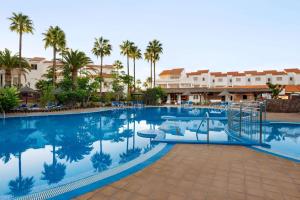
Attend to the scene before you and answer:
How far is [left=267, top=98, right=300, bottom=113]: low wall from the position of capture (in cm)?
2308

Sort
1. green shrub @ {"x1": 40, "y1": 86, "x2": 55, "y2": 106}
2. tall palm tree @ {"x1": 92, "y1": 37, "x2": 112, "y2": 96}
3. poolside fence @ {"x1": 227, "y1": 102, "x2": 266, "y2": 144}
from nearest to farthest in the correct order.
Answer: poolside fence @ {"x1": 227, "y1": 102, "x2": 266, "y2": 144} < green shrub @ {"x1": 40, "y1": 86, "x2": 55, "y2": 106} < tall palm tree @ {"x1": 92, "y1": 37, "x2": 112, "y2": 96}

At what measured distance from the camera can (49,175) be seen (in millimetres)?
5945

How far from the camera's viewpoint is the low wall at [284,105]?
909 inches

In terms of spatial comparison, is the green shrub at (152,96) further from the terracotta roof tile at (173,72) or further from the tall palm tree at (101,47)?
the terracotta roof tile at (173,72)

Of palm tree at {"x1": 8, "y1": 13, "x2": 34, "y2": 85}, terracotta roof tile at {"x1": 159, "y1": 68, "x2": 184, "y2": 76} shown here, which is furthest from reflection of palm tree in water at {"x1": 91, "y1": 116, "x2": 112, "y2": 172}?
terracotta roof tile at {"x1": 159, "y1": 68, "x2": 184, "y2": 76}

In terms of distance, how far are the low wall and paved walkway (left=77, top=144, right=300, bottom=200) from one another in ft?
70.0

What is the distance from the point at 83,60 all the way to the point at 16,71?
1355 cm

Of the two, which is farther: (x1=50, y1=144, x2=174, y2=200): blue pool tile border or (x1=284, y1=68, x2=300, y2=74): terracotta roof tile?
(x1=284, y1=68, x2=300, y2=74): terracotta roof tile

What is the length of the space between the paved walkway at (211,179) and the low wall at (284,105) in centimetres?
2135

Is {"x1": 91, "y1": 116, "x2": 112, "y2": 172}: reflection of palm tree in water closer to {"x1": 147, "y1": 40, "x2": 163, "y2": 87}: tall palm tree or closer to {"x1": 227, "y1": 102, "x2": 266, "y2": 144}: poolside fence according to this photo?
{"x1": 227, "y1": 102, "x2": 266, "y2": 144}: poolside fence

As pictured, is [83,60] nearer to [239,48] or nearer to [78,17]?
[78,17]

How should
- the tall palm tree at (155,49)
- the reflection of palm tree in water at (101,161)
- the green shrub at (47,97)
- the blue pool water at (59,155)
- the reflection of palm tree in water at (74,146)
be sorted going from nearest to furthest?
1. the blue pool water at (59,155)
2. the reflection of palm tree in water at (101,161)
3. the reflection of palm tree in water at (74,146)
4. the green shrub at (47,97)
5. the tall palm tree at (155,49)

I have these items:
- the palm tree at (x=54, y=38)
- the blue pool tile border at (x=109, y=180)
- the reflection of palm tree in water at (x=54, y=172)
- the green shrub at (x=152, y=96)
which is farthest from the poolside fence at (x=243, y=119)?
the green shrub at (x=152, y=96)

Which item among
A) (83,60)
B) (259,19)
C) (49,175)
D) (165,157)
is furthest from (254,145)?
(83,60)
